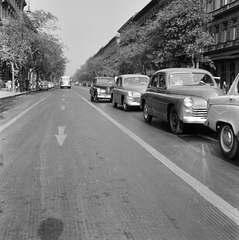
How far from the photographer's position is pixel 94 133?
31.0 ft

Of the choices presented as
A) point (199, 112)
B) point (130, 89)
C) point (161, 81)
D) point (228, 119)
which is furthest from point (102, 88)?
point (228, 119)

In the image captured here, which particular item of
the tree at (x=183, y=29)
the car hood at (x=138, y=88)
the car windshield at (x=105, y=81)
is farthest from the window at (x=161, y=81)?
the tree at (x=183, y=29)

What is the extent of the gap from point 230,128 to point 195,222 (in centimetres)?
318

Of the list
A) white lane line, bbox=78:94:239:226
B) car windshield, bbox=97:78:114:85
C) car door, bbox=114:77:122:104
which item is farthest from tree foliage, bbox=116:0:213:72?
white lane line, bbox=78:94:239:226

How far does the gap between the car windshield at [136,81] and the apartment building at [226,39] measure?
21.9 meters

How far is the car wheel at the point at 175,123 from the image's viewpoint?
914 centimetres

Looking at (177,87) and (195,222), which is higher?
(177,87)

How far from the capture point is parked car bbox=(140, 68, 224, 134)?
873 centimetres

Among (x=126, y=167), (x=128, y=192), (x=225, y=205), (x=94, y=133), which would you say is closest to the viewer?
(x=225, y=205)

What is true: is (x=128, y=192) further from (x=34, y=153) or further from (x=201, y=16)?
(x=201, y=16)

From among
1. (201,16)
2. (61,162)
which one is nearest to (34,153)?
(61,162)

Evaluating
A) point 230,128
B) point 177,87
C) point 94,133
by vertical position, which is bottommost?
point 94,133

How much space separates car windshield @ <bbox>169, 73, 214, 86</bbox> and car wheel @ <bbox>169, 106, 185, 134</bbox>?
1066 mm

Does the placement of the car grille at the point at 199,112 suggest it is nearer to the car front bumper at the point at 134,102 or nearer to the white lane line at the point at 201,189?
the white lane line at the point at 201,189
